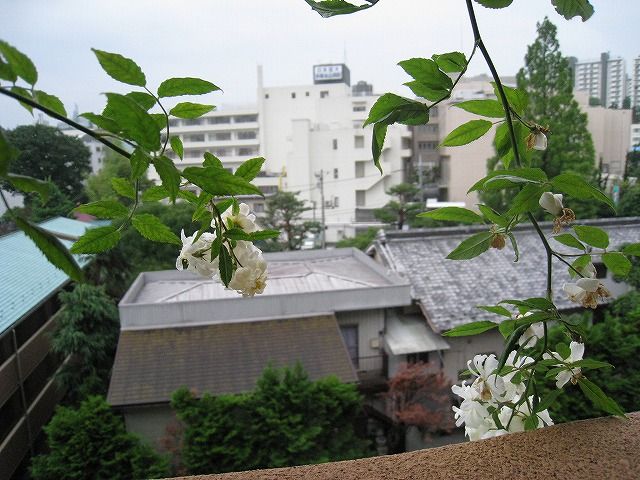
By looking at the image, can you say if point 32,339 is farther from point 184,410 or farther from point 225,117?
point 225,117

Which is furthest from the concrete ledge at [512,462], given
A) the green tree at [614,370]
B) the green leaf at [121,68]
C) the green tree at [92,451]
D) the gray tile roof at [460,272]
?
the gray tile roof at [460,272]

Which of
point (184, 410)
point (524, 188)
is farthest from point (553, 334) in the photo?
point (524, 188)

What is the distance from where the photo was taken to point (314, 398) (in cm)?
382

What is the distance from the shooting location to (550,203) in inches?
16.9

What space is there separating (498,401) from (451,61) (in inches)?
13.2

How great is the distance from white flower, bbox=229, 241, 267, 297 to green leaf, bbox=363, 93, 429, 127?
133mm

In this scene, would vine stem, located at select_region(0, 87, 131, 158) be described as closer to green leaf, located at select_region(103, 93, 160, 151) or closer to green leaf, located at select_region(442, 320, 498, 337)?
green leaf, located at select_region(103, 93, 160, 151)

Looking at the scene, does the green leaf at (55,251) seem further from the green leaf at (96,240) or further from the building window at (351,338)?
the building window at (351,338)

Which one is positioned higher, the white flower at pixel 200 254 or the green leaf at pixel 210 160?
the green leaf at pixel 210 160

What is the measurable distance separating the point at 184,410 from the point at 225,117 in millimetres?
13899

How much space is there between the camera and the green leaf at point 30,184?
27cm

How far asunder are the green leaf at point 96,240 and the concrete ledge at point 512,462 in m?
0.23

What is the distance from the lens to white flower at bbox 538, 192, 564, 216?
426mm

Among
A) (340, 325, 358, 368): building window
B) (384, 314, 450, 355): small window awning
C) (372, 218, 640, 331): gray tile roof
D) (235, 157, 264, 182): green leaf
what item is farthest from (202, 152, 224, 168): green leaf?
(340, 325, 358, 368): building window
